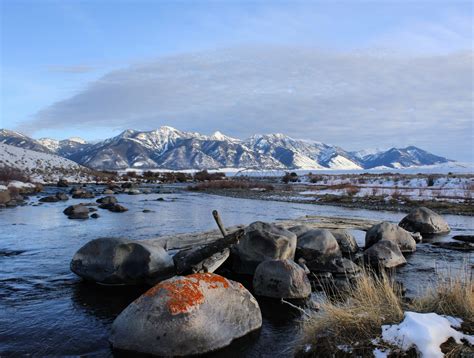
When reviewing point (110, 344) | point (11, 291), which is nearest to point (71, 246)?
point (11, 291)

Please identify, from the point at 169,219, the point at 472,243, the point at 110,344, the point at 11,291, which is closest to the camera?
the point at 110,344

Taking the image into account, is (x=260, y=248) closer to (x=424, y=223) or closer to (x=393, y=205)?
(x=424, y=223)

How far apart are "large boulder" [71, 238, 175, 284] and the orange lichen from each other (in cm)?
420

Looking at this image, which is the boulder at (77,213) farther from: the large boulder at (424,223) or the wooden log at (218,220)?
the large boulder at (424,223)

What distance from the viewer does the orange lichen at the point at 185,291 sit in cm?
803

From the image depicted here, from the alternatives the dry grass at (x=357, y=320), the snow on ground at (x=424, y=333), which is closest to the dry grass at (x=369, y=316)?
the dry grass at (x=357, y=320)

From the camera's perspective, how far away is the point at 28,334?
8.87 m

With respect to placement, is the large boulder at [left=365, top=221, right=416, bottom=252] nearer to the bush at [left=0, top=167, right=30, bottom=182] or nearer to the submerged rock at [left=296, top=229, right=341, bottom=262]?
the submerged rock at [left=296, top=229, right=341, bottom=262]

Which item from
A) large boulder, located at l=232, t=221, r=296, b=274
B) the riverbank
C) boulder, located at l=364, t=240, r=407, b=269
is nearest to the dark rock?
boulder, located at l=364, t=240, r=407, b=269

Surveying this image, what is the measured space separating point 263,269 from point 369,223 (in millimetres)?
15062

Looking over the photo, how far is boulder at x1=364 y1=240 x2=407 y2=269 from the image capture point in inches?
591

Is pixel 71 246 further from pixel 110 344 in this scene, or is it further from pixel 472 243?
pixel 472 243

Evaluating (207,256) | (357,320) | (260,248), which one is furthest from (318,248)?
(357,320)

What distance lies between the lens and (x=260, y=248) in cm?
1423
